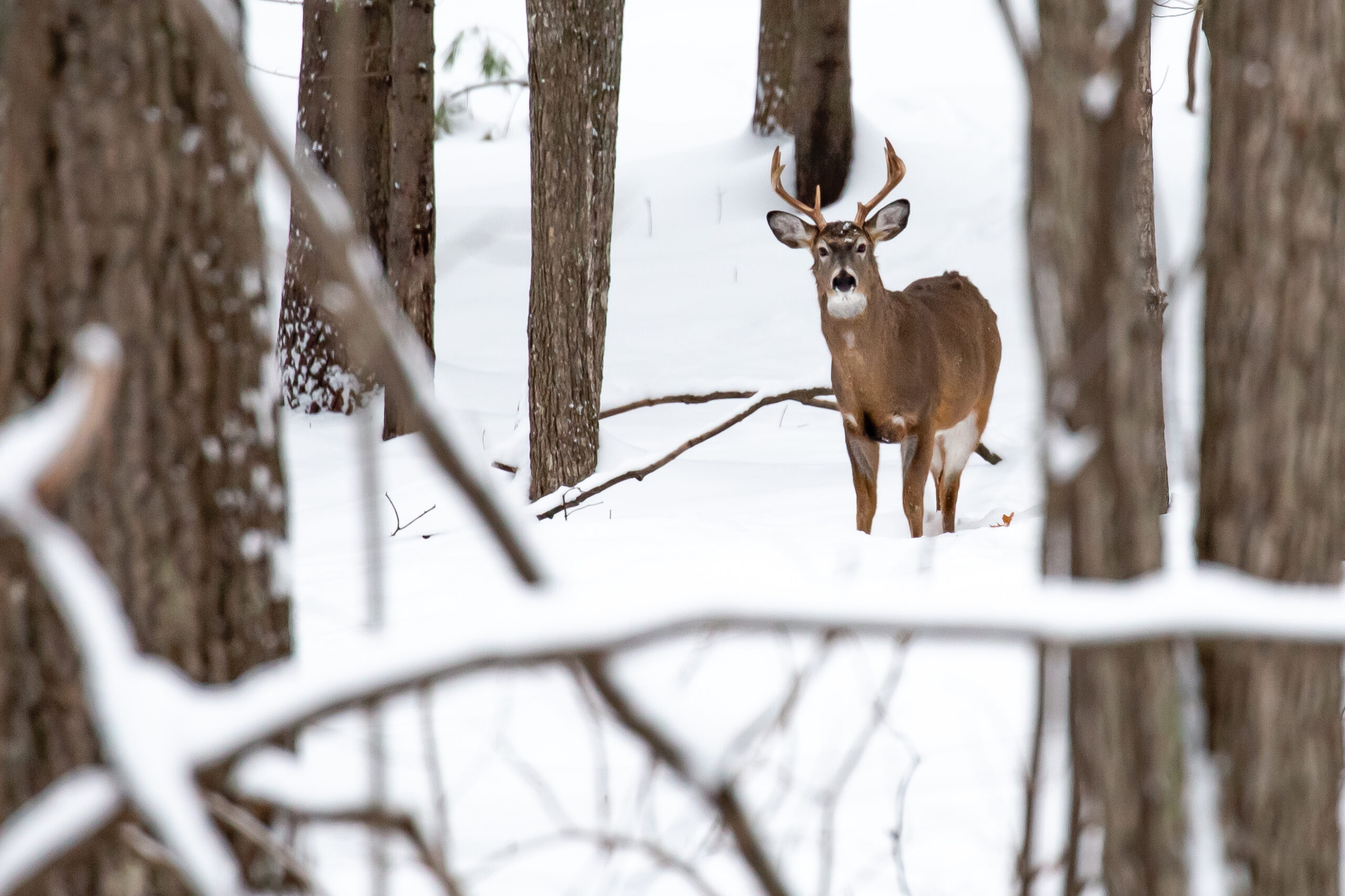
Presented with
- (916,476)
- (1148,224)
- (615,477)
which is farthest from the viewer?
(916,476)

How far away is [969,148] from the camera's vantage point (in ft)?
48.8

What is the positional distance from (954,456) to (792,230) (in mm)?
1368

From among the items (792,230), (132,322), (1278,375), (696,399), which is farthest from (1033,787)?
(696,399)

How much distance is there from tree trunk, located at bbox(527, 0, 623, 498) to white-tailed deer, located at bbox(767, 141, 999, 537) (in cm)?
81

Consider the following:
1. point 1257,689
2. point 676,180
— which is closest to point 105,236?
point 1257,689

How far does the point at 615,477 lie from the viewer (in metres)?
5.75

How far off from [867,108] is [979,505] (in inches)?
372

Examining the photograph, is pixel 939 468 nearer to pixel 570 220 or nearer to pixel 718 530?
pixel 570 220

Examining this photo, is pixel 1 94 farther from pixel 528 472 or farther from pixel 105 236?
pixel 528 472

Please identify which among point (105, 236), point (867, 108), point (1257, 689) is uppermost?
point (867, 108)

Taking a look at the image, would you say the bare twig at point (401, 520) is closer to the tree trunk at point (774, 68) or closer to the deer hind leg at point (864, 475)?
the deer hind leg at point (864, 475)

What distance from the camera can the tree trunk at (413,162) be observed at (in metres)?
8.37

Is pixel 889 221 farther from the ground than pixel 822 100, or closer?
closer

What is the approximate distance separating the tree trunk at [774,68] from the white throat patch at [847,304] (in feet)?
26.4
